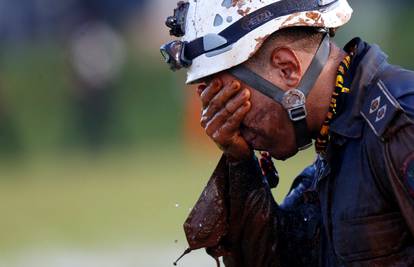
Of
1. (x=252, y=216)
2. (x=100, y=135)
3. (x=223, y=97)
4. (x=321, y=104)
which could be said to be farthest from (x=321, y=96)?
(x=100, y=135)

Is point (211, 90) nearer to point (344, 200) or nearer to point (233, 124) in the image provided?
point (233, 124)

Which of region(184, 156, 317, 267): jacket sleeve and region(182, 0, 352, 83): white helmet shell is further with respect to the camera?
region(184, 156, 317, 267): jacket sleeve

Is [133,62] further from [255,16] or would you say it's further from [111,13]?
[255,16]


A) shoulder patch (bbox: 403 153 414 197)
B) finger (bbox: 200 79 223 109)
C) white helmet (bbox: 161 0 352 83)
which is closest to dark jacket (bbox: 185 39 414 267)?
shoulder patch (bbox: 403 153 414 197)

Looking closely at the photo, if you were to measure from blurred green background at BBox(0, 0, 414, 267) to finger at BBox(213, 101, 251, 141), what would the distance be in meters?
5.82

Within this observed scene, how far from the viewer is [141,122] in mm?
19719

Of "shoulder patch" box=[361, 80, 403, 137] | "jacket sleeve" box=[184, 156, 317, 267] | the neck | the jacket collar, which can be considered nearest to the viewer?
"shoulder patch" box=[361, 80, 403, 137]

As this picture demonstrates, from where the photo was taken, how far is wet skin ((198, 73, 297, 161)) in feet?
16.7

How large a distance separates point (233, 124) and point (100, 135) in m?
14.1

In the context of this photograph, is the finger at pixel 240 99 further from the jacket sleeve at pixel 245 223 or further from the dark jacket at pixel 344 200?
the jacket sleeve at pixel 245 223

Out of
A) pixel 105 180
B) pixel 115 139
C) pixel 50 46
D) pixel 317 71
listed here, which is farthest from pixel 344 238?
pixel 50 46

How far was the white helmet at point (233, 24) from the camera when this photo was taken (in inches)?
196

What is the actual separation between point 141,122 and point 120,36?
2542 millimetres

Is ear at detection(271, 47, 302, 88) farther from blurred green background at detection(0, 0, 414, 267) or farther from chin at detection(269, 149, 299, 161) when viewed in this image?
blurred green background at detection(0, 0, 414, 267)
